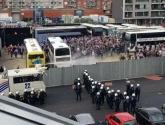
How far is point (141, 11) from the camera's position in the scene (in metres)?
66.4

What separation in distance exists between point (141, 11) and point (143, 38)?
3586 cm

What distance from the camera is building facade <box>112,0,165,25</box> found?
65938 mm

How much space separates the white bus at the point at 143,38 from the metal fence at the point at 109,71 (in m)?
10.1

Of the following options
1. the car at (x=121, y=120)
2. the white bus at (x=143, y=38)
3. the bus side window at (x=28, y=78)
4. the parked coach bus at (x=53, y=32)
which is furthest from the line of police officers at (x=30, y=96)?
the parked coach bus at (x=53, y=32)

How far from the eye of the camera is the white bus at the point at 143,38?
1246 inches

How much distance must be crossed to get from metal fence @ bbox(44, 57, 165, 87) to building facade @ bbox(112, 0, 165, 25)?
46189 mm

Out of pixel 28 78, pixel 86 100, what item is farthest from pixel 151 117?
pixel 28 78

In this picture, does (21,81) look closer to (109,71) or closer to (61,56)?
(109,71)

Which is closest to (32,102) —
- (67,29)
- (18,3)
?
(67,29)

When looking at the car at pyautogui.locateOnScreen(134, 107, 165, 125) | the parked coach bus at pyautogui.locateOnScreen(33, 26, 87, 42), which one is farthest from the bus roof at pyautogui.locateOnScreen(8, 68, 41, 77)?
the parked coach bus at pyautogui.locateOnScreen(33, 26, 87, 42)

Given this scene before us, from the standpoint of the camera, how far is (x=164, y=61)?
68.6 ft

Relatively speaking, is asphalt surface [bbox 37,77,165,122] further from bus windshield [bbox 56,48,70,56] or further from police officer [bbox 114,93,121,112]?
bus windshield [bbox 56,48,70,56]

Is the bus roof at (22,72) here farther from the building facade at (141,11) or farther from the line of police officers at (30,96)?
the building facade at (141,11)

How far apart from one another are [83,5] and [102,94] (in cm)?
8195
